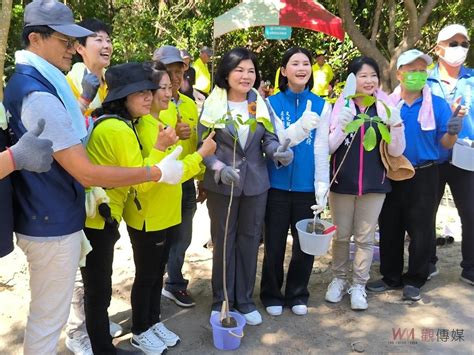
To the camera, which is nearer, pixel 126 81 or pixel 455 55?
pixel 126 81

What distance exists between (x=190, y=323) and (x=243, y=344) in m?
0.46

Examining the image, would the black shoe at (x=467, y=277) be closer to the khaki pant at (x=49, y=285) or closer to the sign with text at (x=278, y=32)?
the khaki pant at (x=49, y=285)

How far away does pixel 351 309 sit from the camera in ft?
11.5

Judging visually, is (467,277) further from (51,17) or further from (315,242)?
(51,17)

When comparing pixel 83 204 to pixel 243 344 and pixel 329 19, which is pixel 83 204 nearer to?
pixel 243 344

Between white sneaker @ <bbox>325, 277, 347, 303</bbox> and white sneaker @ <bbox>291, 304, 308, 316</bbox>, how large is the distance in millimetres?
272

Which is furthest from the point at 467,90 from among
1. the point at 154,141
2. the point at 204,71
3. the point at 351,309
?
the point at 204,71

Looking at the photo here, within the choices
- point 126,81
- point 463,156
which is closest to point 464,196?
point 463,156

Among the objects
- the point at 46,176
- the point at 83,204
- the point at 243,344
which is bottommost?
the point at 243,344

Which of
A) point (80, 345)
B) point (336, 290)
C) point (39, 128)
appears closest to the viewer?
point (39, 128)

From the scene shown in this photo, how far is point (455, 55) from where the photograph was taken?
3.65m

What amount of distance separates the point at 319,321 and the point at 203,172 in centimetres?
136

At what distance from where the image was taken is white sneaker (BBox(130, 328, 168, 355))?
2.85 metres

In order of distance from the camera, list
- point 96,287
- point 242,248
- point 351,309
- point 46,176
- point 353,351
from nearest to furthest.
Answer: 1. point 46,176
2. point 96,287
3. point 353,351
4. point 242,248
5. point 351,309
